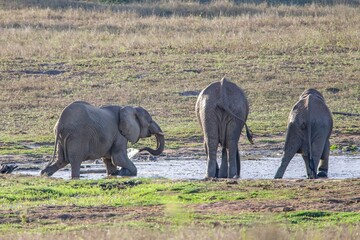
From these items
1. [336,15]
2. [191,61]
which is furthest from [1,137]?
[336,15]

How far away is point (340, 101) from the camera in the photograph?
22.5 meters

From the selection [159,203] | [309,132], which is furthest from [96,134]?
[159,203]

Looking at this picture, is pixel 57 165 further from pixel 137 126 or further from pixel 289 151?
pixel 289 151

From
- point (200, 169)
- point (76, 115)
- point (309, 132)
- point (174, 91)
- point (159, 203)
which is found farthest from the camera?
point (174, 91)

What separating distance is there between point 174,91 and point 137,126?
7.09 meters

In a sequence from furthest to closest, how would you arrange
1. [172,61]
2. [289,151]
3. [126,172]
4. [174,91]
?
1. [172,61]
2. [174,91]
3. [126,172]
4. [289,151]

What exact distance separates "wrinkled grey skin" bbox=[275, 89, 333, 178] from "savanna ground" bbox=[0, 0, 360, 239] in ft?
6.20

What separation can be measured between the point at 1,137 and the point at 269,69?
835 centimetres

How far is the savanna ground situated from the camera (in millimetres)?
10016

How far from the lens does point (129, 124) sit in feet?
51.9

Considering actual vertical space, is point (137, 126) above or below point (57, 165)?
above

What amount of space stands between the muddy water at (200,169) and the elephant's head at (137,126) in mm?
443

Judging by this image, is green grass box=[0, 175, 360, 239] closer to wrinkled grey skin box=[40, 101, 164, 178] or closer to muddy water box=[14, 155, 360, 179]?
wrinkled grey skin box=[40, 101, 164, 178]

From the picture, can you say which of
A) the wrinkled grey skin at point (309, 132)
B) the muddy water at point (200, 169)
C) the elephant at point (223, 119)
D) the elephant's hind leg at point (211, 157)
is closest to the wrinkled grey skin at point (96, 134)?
the muddy water at point (200, 169)
